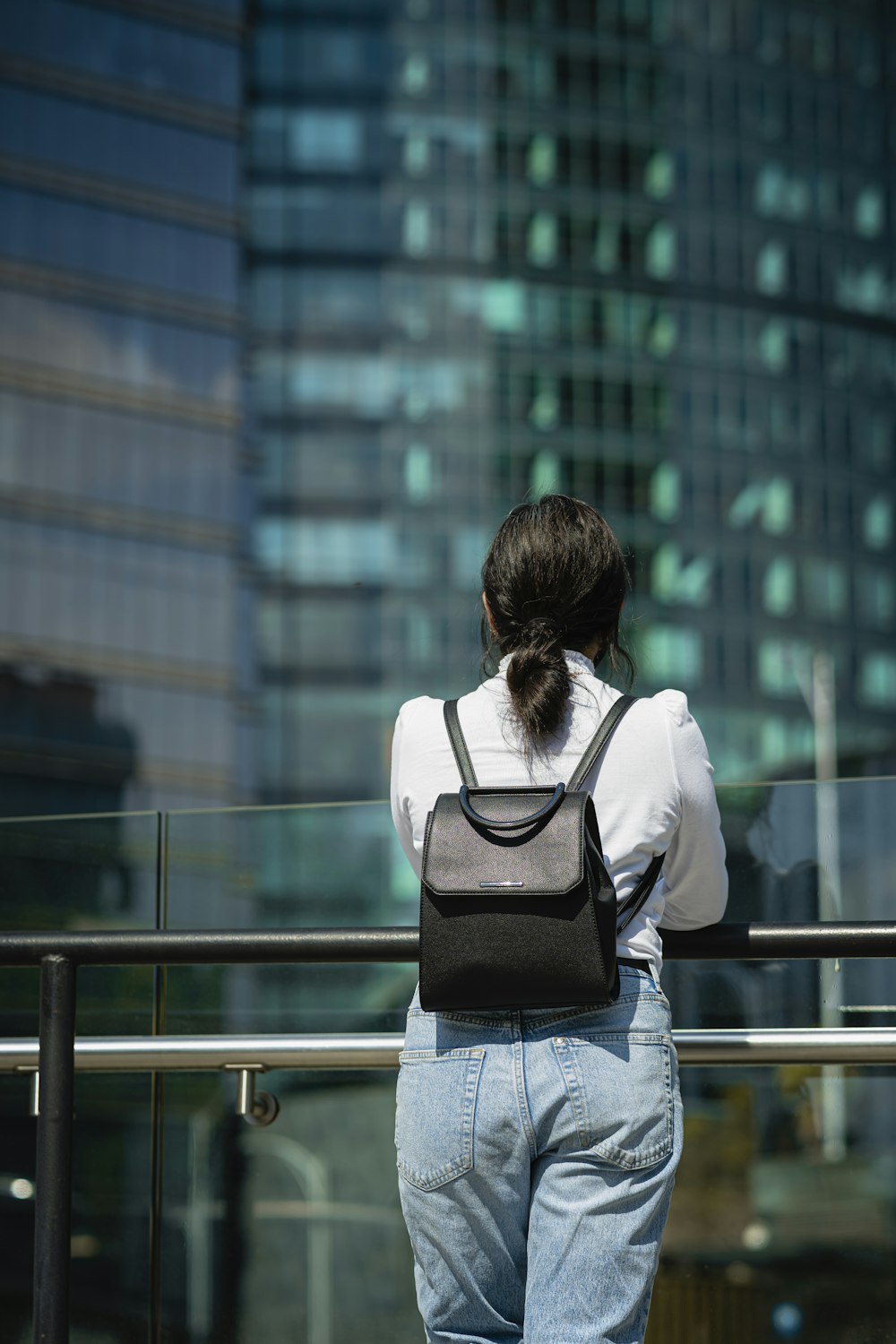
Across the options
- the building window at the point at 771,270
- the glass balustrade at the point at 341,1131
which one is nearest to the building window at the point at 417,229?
the building window at the point at 771,270

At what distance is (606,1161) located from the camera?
6.39 ft

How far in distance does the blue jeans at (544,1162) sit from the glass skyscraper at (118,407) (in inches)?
2003

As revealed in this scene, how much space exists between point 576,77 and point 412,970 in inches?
2652

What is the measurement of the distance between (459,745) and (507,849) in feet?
0.68

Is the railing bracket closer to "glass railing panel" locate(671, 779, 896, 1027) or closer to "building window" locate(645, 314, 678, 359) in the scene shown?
"glass railing panel" locate(671, 779, 896, 1027)

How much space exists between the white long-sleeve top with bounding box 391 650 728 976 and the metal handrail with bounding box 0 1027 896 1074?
1.72 feet

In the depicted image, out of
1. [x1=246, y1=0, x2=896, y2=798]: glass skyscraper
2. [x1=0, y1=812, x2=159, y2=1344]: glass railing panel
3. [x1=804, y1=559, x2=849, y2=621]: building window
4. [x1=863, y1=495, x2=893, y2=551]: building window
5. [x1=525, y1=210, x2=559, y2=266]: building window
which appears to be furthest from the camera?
[x1=863, y1=495, x2=893, y2=551]: building window

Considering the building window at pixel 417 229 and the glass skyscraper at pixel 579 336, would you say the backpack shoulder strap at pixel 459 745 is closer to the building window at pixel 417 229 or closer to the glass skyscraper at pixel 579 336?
the glass skyscraper at pixel 579 336

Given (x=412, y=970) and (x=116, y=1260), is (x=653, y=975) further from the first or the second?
(x=116, y=1260)

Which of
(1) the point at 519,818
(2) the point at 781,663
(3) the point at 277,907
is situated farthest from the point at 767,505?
(1) the point at 519,818

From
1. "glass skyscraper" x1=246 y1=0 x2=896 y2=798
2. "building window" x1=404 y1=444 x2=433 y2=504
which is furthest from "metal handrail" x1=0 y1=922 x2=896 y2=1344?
"building window" x1=404 y1=444 x2=433 y2=504

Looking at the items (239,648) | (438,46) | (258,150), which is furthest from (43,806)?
(438,46)

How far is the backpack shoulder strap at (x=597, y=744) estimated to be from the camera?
208 cm

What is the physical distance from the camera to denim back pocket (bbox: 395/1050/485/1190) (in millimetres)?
1971
